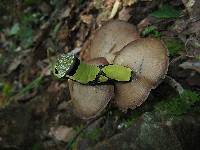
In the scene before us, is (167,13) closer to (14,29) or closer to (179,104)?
(179,104)

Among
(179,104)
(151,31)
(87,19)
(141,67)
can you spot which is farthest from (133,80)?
(87,19)

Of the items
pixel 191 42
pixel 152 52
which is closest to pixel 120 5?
pixel 191 42

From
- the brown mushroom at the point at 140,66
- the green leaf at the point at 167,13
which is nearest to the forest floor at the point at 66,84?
the green leaf at the point at 167,13

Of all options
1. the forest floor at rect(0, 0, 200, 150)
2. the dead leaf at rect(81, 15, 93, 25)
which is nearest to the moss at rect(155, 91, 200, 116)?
the forest floor at rect(0, 0, 200, 150)

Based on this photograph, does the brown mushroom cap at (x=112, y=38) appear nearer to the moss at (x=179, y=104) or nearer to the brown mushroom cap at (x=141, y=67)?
the brown mushroom cap at (x=141, y=67)

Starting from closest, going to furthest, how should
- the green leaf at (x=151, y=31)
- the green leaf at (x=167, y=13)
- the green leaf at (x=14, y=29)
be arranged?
the green leaf at (x=167, y=13)
the green leaf at (x=151, y=31)
the green leaf at (x=14, y=29)

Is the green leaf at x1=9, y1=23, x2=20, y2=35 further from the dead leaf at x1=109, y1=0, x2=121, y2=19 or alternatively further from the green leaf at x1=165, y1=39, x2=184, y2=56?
the green leaf at x1=165, y1=39, x2=184, y2=56

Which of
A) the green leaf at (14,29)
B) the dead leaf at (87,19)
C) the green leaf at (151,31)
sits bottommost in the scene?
the green leaf at (14,29)
